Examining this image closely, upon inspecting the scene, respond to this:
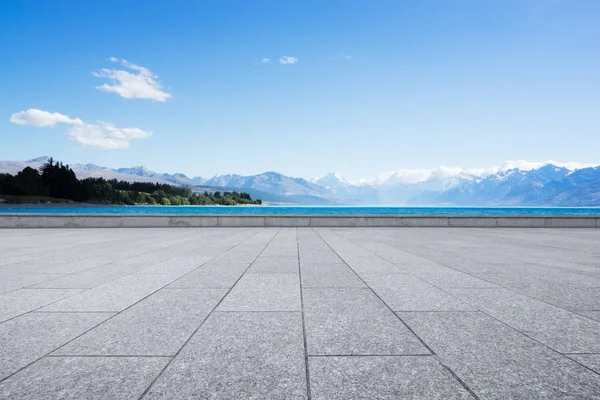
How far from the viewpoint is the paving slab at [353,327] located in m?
3.79

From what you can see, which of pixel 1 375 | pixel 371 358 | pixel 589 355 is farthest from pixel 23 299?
pixel 589 355

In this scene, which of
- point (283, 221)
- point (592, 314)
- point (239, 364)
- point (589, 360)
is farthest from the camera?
point (283, 221)

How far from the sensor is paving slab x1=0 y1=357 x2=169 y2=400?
2.92 meters

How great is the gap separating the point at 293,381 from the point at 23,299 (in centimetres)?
530

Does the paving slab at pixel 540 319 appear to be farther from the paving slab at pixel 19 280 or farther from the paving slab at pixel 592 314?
the paving slab at pixel 19 280

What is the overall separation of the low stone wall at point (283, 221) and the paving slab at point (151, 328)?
18124 millimetres

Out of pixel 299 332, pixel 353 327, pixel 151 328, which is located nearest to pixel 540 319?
pixel 353 327

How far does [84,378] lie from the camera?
3.18 meters

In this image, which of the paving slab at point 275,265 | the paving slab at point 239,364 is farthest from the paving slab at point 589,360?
the paving slab at point 275,265

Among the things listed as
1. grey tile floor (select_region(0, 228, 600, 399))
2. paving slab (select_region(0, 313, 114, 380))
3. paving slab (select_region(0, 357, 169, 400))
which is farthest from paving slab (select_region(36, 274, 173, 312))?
paving slab (select_region(0, 357, 169, 400))

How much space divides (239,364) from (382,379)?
135 cm

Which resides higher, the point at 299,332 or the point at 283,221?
the point at 283,221

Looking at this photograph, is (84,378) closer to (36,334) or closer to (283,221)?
(36,334)

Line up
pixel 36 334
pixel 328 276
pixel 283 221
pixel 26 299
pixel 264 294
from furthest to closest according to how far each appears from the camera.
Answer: pixel 283 221 → pixel 328 276 → pixel 264 294 → pixel 26 299 → pixel 36 334
